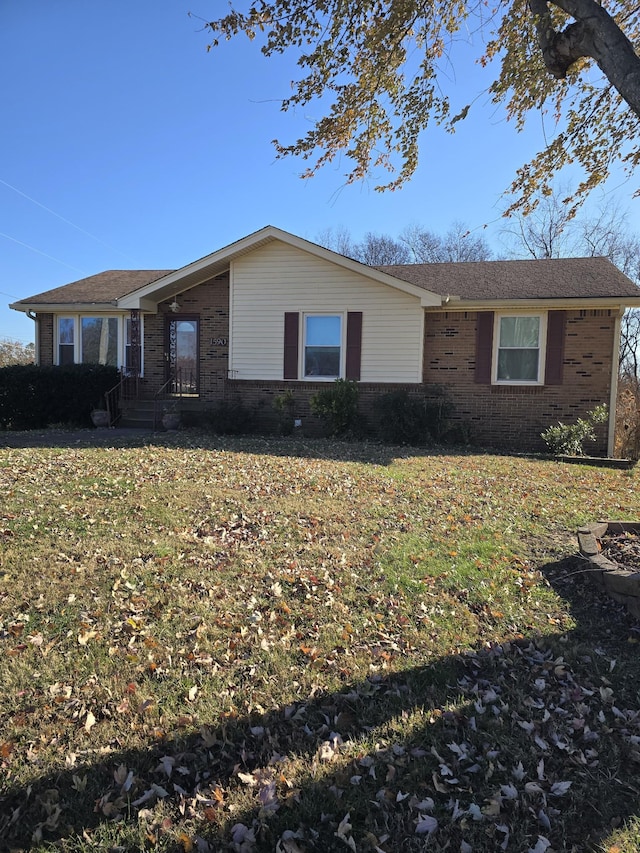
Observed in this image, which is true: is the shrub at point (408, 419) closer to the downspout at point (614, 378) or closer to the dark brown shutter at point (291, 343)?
the dark brown shutter at point (291, 343)

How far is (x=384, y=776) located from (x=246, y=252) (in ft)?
40.9

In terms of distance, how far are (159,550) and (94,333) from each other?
12.3 meters

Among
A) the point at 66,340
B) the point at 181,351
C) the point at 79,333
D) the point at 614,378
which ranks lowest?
the point at 614,378

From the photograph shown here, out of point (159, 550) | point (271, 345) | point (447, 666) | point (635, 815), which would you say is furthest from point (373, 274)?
point (635, 815)

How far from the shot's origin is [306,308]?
12812 mm

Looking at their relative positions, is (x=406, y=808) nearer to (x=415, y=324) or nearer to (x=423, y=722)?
(x=423, y=722)

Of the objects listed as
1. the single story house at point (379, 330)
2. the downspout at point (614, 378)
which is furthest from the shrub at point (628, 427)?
the single story house at point (379, 330)

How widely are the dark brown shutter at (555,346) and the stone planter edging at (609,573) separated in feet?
24.1

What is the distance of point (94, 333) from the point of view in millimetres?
14930

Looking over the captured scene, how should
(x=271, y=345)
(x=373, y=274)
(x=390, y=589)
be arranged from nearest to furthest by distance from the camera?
(x=390, y=589) < (x=373, y=274) < (x=271, y=345)

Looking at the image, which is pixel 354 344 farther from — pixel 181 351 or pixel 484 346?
pixel 181 351

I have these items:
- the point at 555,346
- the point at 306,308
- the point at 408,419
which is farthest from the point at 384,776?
the point at 306,308

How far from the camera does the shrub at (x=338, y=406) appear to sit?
11.7 m

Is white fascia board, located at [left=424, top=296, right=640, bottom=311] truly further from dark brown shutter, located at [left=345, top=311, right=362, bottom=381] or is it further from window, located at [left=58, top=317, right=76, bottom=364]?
window, located at [left=58, top=317, right=76, bottom=364]
